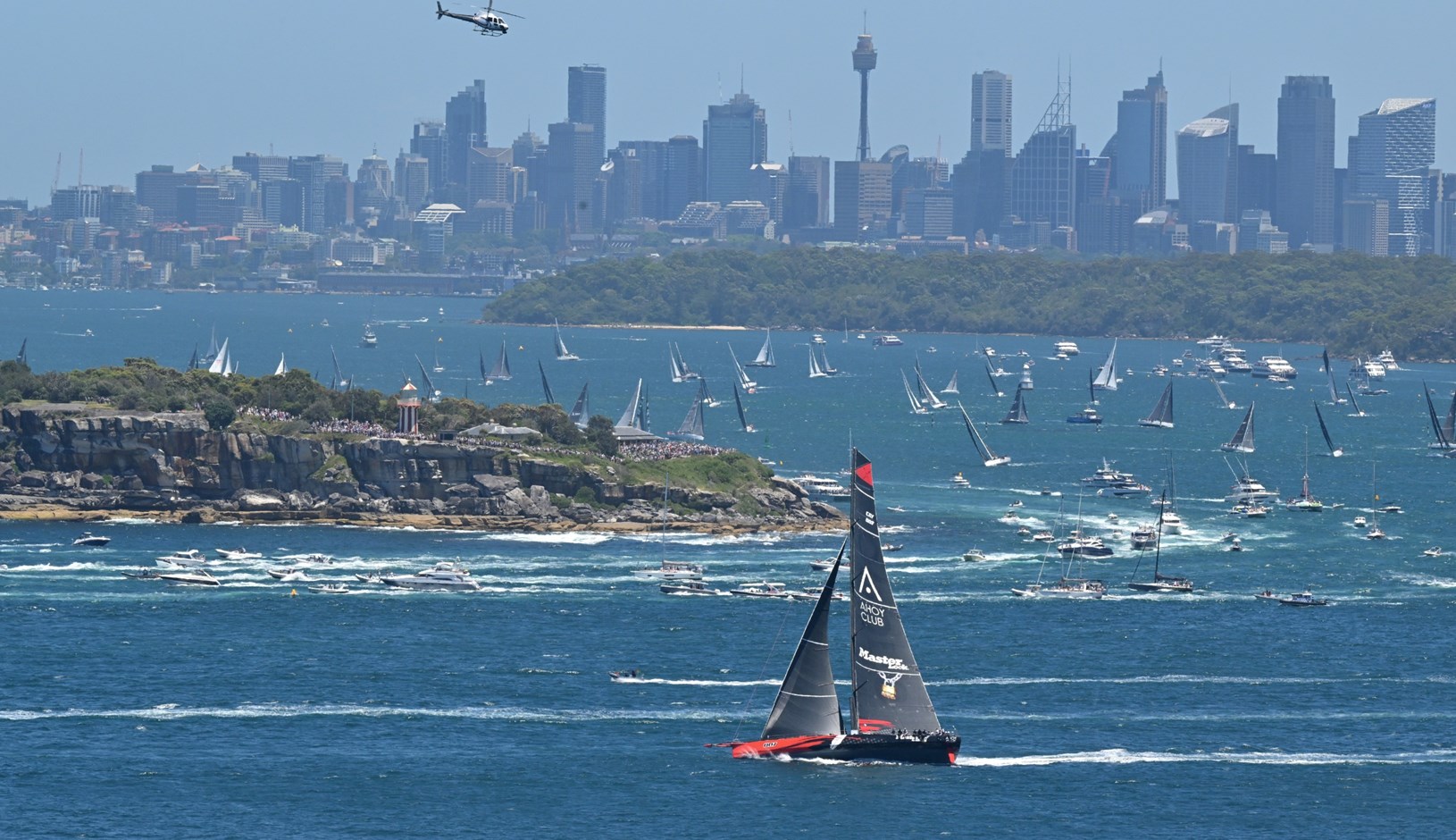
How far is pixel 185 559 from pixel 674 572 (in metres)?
20.2

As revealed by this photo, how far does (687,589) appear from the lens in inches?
4001

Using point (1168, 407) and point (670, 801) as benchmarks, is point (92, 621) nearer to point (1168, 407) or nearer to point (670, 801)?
point (670, 801)

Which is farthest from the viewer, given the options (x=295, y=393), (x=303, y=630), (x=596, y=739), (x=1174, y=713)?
(x=295, y=393)

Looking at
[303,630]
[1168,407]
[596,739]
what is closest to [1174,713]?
[596,739]

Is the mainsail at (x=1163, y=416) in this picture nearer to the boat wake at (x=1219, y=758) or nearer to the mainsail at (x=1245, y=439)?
the mainsail at (x=1245, y=439)

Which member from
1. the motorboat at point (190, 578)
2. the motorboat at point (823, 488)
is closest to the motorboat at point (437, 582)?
the motorboat at point (190, 578)

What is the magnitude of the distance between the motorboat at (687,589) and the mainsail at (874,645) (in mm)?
29943

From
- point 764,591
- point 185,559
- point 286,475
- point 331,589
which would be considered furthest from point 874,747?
point 286,475

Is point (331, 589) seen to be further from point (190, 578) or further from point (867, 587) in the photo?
point (867, 587)

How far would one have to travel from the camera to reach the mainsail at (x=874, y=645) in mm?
69062

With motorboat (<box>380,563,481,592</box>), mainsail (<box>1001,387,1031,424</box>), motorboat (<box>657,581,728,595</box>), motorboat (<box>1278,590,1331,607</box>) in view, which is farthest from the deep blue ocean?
mainsail (<box>1001,387,1031,424</box>)

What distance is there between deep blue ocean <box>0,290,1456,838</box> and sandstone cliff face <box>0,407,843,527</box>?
11.3 feet

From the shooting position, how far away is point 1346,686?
86125mm

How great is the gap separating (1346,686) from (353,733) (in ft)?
109
